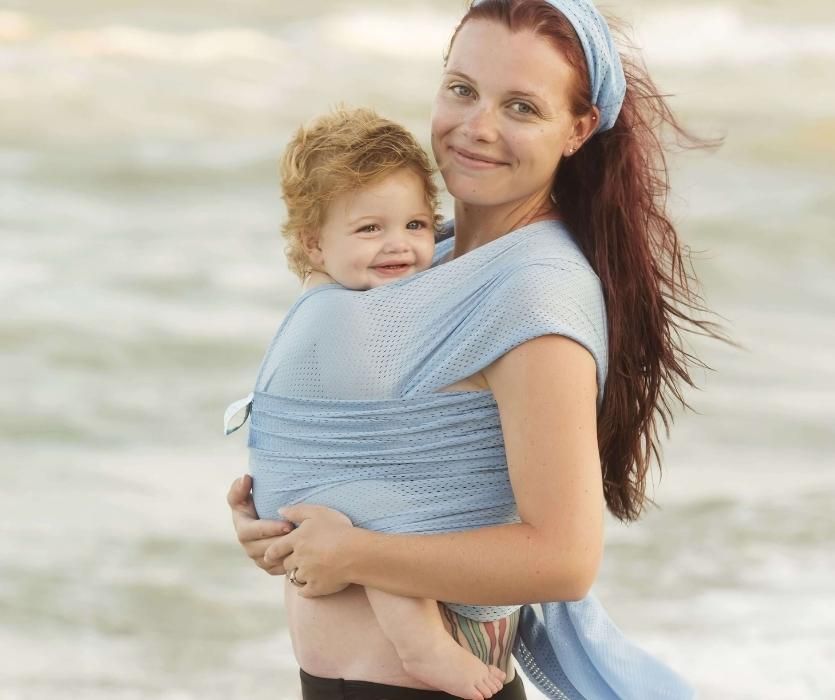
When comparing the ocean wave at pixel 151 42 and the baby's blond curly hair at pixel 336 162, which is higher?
the baby's blond curly hair at pixel 336 162

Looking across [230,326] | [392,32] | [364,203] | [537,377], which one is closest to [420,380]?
[537,377]

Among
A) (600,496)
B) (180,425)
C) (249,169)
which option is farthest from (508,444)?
(249,169)

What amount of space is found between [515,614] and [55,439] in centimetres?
578

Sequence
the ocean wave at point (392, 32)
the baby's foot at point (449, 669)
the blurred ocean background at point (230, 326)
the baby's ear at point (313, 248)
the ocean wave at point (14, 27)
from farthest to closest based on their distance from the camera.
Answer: the ocean wave at point (392, 32)
the ocean wave at point (14, 27)
the blurred ocean background at point (230, 326)
the baby's ear at point (313, 248)
the baby's foot at point (449, 669)

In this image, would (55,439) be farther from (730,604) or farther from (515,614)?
(515,614)

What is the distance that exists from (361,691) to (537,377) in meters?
0.52

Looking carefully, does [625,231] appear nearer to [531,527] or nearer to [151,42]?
[531,527]

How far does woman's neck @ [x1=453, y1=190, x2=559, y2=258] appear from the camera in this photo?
2.01 metres

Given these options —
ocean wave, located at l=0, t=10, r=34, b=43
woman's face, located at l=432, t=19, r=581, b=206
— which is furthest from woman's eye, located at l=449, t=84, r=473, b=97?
ocean wave, located at l=0, t=10, r=34, b=43

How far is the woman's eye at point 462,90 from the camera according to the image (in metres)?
1.93

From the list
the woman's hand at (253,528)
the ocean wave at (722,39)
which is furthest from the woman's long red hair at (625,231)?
the ocean wave at (722,39)

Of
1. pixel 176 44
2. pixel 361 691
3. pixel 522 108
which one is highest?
pixel 522 108

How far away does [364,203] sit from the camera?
1988 mm

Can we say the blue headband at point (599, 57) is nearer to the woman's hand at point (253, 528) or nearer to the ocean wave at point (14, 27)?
the woman's hand at point (253, 528)
